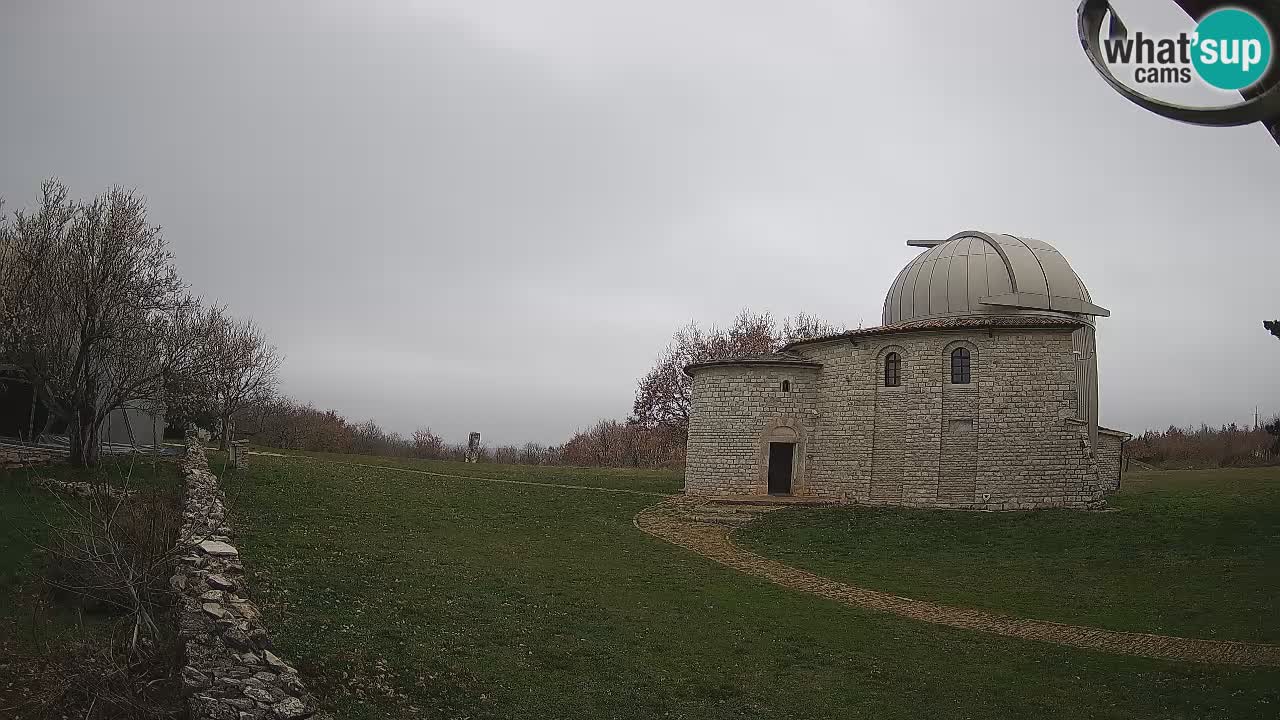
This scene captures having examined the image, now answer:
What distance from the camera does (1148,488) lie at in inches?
1023

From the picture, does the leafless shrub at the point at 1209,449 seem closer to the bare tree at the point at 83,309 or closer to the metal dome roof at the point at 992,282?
the metal dome roof at the point at 992,282

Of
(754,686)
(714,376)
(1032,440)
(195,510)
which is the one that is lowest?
(754,686)

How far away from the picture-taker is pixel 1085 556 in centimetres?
1656

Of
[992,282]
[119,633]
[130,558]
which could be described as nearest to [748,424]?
[992,282]

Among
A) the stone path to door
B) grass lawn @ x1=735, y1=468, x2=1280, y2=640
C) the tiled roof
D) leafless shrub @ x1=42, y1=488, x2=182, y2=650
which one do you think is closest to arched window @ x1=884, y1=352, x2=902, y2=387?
the tiled roof

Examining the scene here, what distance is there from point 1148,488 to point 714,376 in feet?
50.2

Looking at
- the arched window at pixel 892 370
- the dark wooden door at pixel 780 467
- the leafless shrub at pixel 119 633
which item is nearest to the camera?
the leafless shrub at pixel 119 633

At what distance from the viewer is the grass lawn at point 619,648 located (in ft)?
26.9

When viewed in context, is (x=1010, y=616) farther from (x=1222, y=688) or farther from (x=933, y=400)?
(x=933, y=400)

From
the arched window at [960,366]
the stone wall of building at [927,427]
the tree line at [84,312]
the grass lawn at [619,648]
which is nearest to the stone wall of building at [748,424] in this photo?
the stone wall of building at [927,427]

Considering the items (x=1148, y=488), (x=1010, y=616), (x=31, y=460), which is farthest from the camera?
(x=1148, y=488)

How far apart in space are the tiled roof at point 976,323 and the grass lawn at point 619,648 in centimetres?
1151

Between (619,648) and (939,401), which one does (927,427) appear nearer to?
(939,401)

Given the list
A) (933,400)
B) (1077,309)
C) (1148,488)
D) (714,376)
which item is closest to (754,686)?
(933,400)
